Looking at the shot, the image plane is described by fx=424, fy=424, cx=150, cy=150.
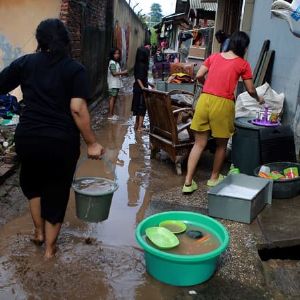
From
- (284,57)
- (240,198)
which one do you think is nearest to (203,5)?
(284,57)

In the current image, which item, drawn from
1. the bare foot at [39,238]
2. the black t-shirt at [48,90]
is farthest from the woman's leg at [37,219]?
the black t-shirt at [48,90]

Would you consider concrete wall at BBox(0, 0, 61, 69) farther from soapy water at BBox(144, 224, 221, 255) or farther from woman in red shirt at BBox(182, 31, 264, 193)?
soapy water at BBox(144, 224, 221, 255)

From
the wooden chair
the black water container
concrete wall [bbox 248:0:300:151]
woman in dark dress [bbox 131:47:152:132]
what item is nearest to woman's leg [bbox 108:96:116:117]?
woman in dark dress [bbox 131:47:152:132]

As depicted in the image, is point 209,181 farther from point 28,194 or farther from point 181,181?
point 28,194

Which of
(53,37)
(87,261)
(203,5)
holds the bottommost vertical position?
(87,261)

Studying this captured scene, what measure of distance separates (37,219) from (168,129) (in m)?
2.78

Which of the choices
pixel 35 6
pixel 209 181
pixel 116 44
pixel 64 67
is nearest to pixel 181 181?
pixel 209 181

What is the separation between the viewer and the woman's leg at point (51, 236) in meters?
3.35

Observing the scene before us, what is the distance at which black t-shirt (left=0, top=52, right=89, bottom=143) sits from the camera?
3050mm

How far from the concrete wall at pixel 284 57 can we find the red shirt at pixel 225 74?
51.5 inches

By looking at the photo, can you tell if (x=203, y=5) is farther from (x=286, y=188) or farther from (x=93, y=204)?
(x=93, y=204)

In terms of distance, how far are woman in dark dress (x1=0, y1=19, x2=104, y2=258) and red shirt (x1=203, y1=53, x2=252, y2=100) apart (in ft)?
6.15

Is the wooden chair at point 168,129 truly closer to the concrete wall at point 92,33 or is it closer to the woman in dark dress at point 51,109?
the concrete wall at point 92,33

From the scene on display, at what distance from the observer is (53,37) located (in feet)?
9.98
